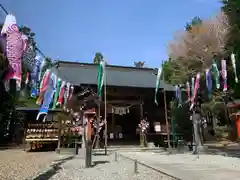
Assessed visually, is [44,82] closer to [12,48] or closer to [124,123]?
[12,48]

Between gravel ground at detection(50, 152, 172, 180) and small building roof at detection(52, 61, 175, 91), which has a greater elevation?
small building roof at detection(52, 61, 175, 91)

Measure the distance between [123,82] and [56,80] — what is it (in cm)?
586

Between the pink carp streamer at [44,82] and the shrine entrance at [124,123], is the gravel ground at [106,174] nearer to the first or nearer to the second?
the pink carp streamer at [44,82]

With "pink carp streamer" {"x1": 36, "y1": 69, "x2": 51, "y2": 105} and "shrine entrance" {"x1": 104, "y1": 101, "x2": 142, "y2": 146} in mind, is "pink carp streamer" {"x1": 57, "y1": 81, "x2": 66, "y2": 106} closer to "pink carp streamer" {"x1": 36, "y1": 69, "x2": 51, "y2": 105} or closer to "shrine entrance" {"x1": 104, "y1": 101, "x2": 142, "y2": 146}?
"pink carp streamer" {"x1": 36, "y1": 69, "x2": 51, "y2": 105}

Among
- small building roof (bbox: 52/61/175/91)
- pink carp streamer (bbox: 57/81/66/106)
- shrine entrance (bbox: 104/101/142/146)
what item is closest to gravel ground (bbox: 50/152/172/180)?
pink carp streamer (bbox: 57/81/66/106)

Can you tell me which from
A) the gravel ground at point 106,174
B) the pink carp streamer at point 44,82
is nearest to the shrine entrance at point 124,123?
the pink carp streamer at point 44,82

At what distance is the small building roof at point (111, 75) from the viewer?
18417 mm

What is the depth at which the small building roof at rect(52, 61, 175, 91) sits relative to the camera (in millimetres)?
18417

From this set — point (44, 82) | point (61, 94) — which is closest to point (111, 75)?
point (61, 94)

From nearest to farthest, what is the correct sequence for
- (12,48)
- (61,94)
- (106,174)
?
(12,48) → (106,174) → (61,94)

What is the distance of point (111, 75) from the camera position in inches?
800

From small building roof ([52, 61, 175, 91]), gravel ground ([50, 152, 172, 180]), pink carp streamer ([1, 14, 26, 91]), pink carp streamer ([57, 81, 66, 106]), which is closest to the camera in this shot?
pink carp streamer ([1, 14, 26, 91])

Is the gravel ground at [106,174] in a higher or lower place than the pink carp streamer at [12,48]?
lower

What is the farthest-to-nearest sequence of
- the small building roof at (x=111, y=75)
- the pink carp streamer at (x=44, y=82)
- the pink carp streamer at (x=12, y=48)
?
the small building roof at (x=111, y=75)
the pink carp streamer at (x=44, y=82)
the pink carp streamer at (x=12, y=48)
